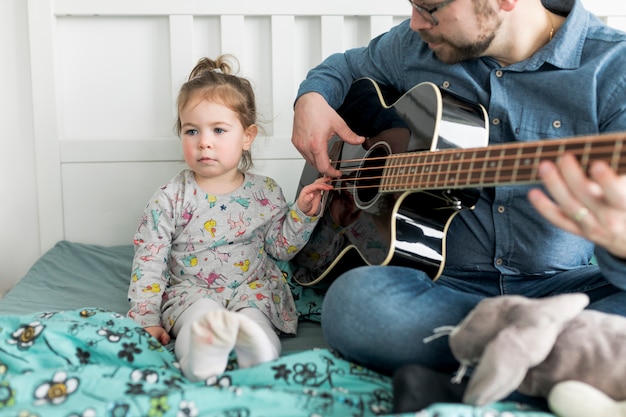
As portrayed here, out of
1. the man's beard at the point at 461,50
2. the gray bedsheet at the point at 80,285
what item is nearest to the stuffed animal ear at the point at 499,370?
the gray bedsheet at the point at 80,285

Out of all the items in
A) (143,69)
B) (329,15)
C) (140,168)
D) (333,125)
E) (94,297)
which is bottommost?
(94,297)

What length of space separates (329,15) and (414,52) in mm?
538

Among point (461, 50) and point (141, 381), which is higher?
point (461, 50)

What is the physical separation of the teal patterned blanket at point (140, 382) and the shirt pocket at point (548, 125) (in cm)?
55

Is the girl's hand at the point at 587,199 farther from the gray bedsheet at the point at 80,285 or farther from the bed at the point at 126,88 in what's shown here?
the bed at the point at 126,88

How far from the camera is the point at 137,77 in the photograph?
Answer: 198 centimetres

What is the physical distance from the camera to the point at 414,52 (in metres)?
1.48

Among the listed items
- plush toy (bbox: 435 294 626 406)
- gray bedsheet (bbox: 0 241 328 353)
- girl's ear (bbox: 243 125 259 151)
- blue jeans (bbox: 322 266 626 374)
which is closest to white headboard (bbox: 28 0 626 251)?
gray bedsheet (bbox: 0 241 328 353)

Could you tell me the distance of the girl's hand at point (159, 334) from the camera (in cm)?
133

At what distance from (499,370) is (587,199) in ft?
0.79

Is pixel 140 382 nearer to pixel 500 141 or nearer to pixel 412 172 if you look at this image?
pixel 412 172

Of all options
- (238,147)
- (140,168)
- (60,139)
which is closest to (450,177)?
(238,147)

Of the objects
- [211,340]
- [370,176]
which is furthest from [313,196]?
[211,340]

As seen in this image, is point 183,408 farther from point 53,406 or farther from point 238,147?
point 238,147
